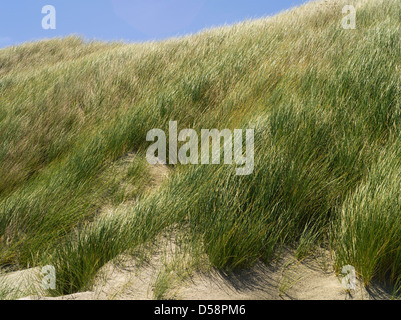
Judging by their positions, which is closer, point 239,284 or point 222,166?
point 239,284

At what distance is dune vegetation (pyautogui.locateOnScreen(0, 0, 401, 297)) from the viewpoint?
78.0 inches

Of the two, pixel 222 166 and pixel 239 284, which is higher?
pixel 222 166

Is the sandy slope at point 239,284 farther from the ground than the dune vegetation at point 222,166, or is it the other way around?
the dune vegetation at point 222,166

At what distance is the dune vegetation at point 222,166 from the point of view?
6.50ft

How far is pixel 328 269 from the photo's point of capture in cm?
197

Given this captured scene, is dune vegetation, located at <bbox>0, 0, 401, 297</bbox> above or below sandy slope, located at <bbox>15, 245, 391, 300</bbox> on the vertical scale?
above

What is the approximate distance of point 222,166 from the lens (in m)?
2.32

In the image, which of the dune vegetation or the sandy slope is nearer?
the sandy slope

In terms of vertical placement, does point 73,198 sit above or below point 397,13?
below

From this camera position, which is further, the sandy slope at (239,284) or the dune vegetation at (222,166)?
the dune vegetation at (222,166)

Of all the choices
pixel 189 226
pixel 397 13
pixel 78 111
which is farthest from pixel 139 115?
pixel 397 13
